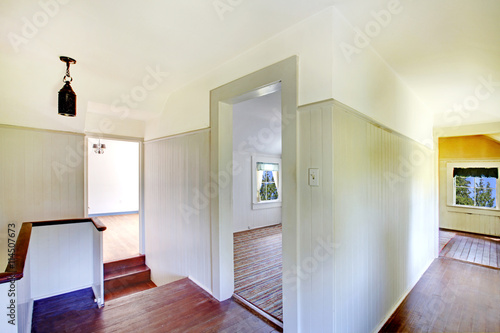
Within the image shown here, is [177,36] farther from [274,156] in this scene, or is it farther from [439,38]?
[274,156]

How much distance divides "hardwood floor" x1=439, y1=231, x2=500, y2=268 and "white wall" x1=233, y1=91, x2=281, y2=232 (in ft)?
12.6

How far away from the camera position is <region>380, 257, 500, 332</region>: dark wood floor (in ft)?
7.41

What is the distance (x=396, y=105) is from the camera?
2641 mm

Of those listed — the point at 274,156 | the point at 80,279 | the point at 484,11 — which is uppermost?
the point at 484,11

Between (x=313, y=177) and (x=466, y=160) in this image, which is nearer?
(x=313, y=177)

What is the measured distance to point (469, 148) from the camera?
581 cm

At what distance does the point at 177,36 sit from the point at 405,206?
3.03 meters

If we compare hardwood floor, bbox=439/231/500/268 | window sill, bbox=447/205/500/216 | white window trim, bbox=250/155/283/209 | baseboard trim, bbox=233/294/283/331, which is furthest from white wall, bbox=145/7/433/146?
window sill, bbox=447/205/500/216

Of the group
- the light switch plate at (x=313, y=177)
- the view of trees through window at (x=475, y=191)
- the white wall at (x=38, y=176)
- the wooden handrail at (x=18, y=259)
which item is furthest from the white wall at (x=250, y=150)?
the view of trees through window at (x=475, y=191)

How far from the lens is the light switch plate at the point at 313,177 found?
161 centimetres

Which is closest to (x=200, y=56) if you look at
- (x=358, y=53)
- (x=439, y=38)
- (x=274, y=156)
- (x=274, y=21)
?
(x=274, y=21)

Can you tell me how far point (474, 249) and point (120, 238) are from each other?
24.7 feet

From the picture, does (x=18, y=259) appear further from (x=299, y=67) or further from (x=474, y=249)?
(x=474, y=249)

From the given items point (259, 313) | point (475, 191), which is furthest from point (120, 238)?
point (475, 191)
